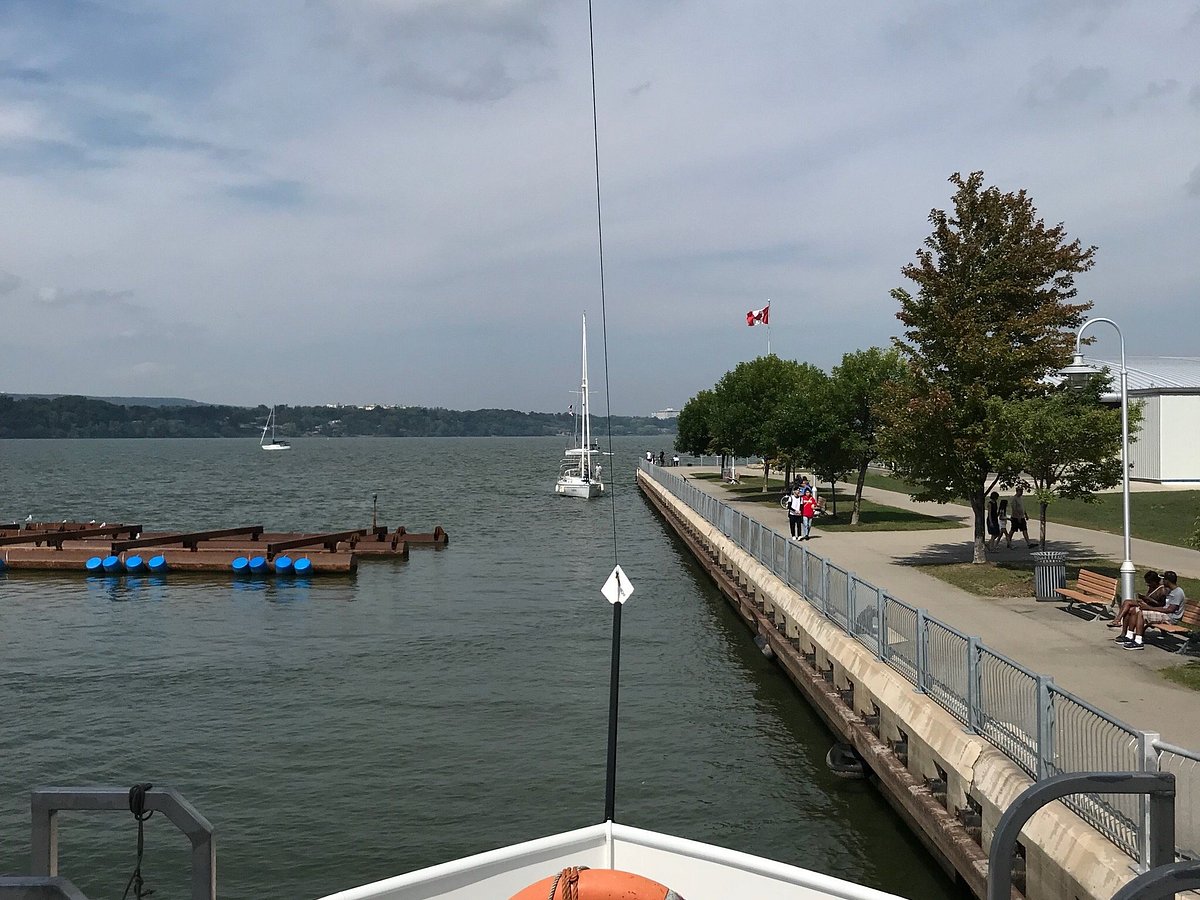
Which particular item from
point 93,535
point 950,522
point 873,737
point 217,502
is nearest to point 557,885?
point 873,737

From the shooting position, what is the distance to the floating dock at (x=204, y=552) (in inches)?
1378

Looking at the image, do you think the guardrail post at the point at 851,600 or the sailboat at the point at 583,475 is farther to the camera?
the sailboat at the point at 583,475

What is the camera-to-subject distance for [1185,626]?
13.7 m

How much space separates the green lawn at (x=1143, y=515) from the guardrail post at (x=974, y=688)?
13498 mm

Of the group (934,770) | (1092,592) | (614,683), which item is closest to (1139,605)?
(1092,592)

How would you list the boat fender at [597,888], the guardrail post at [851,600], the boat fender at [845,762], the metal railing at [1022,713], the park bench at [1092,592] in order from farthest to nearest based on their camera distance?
the park bench at [1092,592] < the guardrail post at [851,600] < the boat fender at [845,762] < the metal railing at [1022,713] < the boat fender at [597,888]

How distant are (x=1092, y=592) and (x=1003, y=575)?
385 centimetres

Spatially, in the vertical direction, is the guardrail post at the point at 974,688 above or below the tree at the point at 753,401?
below

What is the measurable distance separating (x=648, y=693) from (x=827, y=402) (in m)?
19.1

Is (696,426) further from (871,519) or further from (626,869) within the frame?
(626,869)

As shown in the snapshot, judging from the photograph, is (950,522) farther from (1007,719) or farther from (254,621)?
(1007,719)

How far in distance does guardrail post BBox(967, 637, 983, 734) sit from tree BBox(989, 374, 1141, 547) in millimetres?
10076

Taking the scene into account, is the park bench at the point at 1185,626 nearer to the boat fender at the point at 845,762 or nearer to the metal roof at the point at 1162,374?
the boat fender at the point at 845,762

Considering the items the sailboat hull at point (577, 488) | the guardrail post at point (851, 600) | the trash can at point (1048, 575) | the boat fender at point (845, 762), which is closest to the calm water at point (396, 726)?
the boat fender at point (845, 762)
